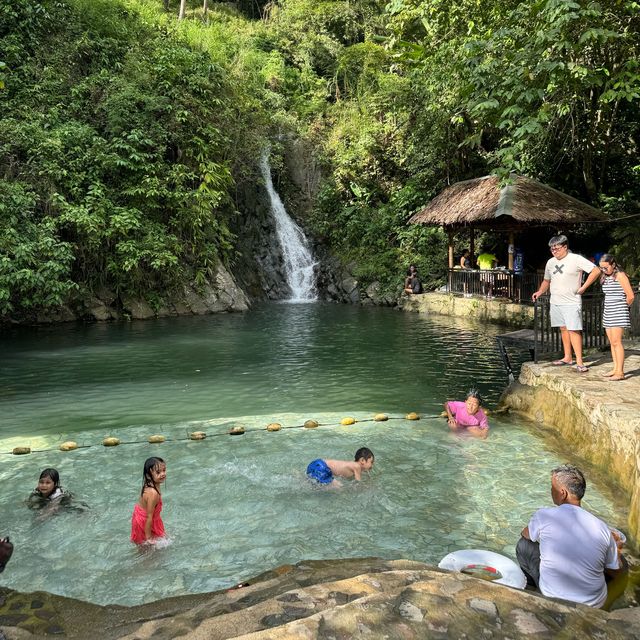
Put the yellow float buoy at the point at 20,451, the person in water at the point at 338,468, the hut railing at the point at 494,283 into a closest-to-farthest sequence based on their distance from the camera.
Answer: the person in water at the point at 338,468, the yellow float buoy at the point at 20,451, the hut railing at the point at 494,283

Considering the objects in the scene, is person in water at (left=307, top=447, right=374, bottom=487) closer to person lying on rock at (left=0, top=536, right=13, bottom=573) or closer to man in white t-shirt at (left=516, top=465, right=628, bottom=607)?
man in white t-shirt at (left=516, top=465, right=628, bottom=607)

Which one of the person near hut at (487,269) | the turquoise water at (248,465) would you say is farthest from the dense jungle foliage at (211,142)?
the turquoise water at (248,465)

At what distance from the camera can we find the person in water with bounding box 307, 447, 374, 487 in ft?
21.2

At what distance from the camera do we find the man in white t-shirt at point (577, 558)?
3682 millimetres

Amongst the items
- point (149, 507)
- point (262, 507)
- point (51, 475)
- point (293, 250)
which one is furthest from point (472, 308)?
point (149, 507)

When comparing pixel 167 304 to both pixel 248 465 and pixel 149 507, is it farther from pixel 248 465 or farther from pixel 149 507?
pixel 149 507

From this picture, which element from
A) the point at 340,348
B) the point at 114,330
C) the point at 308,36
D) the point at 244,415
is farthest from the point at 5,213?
the point at 308,36

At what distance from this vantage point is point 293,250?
29.9m

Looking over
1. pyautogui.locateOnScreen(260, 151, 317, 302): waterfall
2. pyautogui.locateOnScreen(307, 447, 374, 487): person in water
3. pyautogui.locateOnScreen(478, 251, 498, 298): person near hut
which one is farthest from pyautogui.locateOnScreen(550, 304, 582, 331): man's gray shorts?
pyautogui.locateOnScreen(260, 151, 317, 302): waterfall

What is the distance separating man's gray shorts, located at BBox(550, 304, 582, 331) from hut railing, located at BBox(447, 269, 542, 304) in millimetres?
10359

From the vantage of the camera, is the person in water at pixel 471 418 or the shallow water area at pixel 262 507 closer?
the shallow water area at pixel 262 507

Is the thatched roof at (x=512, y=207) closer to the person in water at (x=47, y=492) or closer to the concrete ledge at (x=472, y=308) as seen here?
the concrete ledge at (x=472, y=308)

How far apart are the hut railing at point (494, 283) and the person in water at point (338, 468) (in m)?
13.3

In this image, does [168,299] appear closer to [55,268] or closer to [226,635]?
[55,268]
